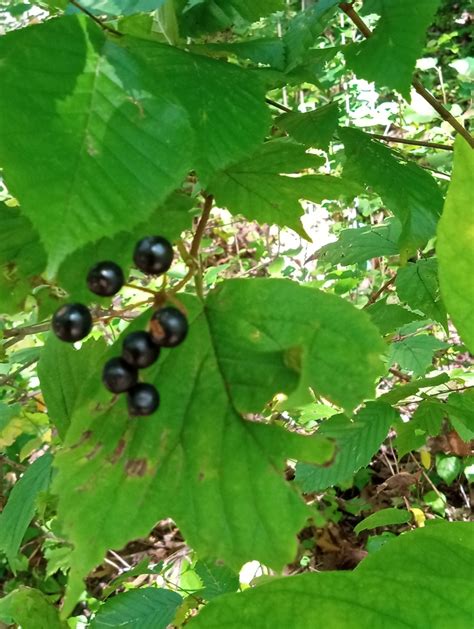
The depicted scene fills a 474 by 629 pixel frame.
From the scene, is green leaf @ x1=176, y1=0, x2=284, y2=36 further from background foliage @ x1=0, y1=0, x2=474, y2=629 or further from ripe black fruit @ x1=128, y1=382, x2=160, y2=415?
ripe black fruit @ x1=128, y1=382, x2=160, y2=415

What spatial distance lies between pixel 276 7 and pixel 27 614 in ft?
3.23

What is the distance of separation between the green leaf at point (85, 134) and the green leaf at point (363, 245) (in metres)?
0.97

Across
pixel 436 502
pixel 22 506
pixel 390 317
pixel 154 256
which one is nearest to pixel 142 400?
pixel 154 256

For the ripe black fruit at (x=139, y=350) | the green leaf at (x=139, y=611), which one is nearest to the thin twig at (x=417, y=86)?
the ripe black fruit at (x=139, y=350)

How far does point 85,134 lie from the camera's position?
50cm

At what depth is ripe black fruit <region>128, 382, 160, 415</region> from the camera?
A: 0.55 m

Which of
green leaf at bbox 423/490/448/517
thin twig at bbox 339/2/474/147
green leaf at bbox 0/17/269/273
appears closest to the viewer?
green leaf at bbox 0/17/269/273

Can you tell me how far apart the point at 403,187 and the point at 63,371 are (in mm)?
555

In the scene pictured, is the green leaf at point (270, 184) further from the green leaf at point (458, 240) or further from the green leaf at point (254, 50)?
the green leaf at point (458, 240)

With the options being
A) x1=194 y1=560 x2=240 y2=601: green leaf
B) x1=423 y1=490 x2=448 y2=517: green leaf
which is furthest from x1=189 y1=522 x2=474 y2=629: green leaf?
x1=423 y1=490 x2=448 y2=517: green leaf

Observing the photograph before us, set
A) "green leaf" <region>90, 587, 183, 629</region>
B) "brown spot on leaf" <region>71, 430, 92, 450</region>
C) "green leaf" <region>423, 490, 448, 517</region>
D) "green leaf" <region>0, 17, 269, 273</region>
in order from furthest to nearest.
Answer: "green leaf" <region>423, 490, 448, 517</region>, "green leaf" <region>90, 587, 183, 629</region>, "brown spot on leaf" <region>71, 430, 92, 450</region>, "green leaf" <region>0, 17, 269, 273</region>

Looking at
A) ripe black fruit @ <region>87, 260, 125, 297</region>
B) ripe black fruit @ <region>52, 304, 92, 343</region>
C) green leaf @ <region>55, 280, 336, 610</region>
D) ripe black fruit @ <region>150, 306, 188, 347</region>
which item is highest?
ripe black fruit @ <region>87, 260, 125, 297</region>

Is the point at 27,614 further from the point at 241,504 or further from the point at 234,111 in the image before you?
the point at 234,111

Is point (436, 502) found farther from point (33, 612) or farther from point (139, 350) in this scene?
point (139, 350)
